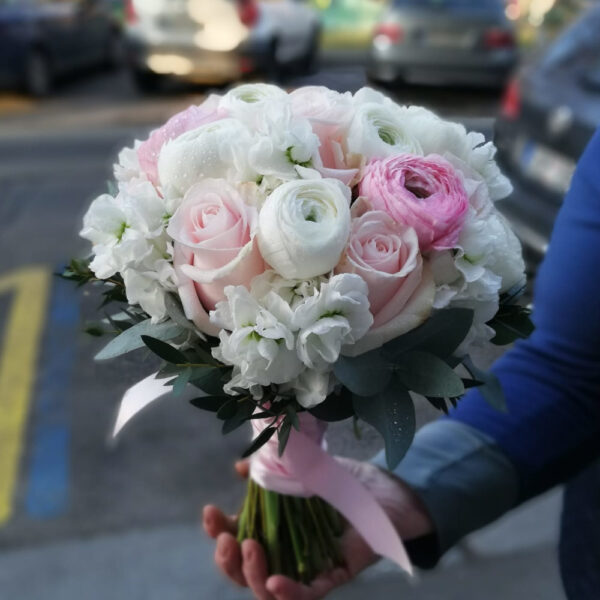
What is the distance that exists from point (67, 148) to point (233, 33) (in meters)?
2.74

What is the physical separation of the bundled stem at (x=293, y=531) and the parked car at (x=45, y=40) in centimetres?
925

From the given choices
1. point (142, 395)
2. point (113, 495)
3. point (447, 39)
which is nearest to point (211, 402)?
point (142, 395)

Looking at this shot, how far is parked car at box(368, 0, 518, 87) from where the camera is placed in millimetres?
9562

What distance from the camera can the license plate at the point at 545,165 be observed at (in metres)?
3.90

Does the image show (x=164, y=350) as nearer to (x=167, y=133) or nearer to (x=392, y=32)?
(x=167, y=133)

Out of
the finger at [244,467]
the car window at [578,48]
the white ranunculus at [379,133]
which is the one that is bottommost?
the car window at [578,48]

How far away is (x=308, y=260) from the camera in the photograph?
3.10ft

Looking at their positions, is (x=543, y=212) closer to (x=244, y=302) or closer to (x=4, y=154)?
(x=244, y=302)

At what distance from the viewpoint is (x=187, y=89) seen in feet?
36.3

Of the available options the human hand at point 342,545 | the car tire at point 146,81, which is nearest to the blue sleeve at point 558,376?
the human hand at point 342,545

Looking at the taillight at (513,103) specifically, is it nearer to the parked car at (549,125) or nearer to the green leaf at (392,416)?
the parked car at (549,125)

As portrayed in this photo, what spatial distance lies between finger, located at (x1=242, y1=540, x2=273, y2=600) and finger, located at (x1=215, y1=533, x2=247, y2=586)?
17mm

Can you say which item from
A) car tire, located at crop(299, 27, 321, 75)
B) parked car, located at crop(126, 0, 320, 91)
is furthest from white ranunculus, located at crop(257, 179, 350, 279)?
car tire, located at crop(299, 27, 321, 75)

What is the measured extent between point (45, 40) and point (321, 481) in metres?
9.76
